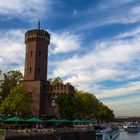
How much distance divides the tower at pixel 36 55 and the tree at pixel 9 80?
8.38 feet

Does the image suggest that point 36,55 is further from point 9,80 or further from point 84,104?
point 84,104

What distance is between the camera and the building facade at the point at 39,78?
3354 inches

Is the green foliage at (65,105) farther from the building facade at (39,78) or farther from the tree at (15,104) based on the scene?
the tree at (15,104)

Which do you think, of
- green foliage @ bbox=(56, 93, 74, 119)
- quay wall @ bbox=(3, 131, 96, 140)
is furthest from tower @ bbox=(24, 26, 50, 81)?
quay wall @ bbox=(3, 131, 96, 140)

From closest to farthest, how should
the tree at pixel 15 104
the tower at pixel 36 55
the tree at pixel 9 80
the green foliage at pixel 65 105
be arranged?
1. the tree at pixel 15 104
2. the green foliage at pixel 65 105
3. the tree at pixel 9 80
4. the tower at pixel 36 55

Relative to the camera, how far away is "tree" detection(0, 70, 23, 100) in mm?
82912

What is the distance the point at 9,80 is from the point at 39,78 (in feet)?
30.0

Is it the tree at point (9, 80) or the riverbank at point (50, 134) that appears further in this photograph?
the tree at point (9, 80)

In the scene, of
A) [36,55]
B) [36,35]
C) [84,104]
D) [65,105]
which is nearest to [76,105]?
[84,104]

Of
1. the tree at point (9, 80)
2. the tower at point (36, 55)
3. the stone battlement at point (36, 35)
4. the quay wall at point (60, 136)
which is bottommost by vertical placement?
the quay wall at point (60, 136)

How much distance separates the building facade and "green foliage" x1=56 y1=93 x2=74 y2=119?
430 centimetres

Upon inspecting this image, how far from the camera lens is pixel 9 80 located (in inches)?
3334

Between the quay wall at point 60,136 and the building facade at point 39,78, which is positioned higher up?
the building facade at point 39,78

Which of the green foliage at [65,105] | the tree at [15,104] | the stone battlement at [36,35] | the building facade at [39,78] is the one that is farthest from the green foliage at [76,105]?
the stone battlement at [36,35]
